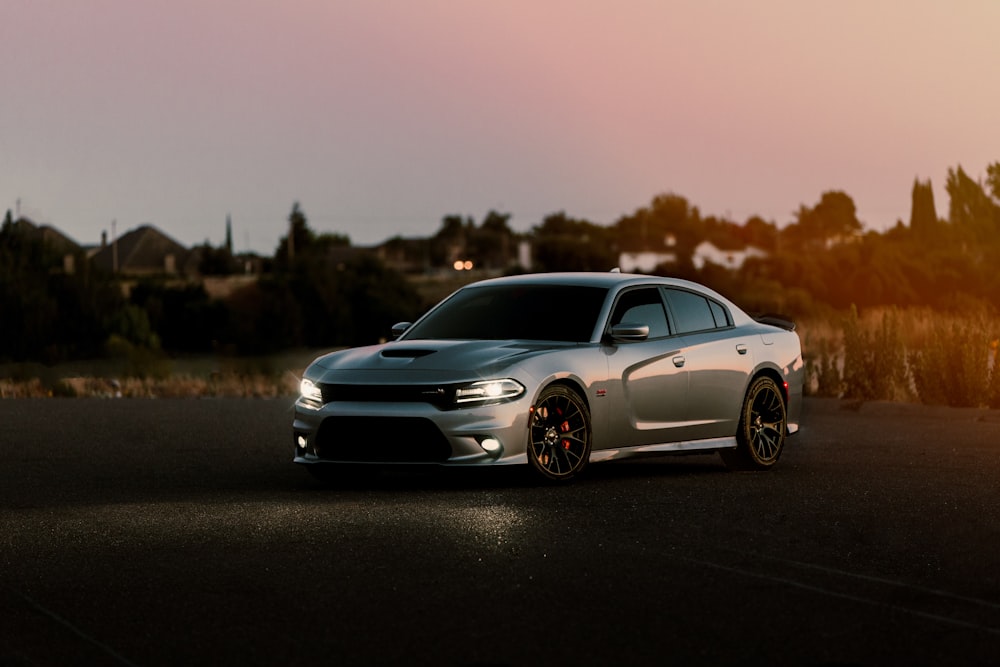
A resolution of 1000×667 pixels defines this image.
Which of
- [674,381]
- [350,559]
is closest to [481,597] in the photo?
[350,559]

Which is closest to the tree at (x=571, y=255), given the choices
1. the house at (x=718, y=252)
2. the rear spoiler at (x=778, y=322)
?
the house at (x=718, y=252)

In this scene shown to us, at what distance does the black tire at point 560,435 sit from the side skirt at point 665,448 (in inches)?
7.1

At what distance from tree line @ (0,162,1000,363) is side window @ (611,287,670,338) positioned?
78.3 feet

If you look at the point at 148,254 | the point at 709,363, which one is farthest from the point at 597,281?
the point at 148,254

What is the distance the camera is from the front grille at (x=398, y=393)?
11898 mm

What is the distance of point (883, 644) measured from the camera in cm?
686

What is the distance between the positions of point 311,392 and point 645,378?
2.57 m

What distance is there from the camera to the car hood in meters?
12.0

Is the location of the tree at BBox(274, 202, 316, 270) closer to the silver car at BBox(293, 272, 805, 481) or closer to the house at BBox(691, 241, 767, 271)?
the house at BBox(691, 241, 767, 271)

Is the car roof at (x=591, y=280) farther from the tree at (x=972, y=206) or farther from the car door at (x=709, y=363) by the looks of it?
the tree at (x=972, y=206)

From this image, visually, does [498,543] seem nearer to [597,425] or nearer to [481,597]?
[481,597]

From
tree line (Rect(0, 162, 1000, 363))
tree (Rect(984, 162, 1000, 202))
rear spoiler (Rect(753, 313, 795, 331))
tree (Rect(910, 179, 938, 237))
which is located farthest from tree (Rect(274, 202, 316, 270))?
rear spoiler (Rect(753, 313, 795, 331))

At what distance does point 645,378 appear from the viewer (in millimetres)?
13016

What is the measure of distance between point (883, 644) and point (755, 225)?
146490mm
